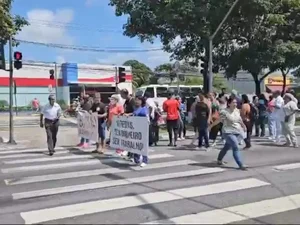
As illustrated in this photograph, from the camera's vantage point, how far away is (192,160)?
11297mm

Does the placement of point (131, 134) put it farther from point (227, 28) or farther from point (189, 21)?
point (227, 28)

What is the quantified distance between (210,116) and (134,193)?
6069 mm

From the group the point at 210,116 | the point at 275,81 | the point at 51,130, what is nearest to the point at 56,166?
the point at 51,130

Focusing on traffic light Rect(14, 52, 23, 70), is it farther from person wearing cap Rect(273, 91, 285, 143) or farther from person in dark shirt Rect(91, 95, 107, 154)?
person wearing cap Rect(273, 91, 285, 143)

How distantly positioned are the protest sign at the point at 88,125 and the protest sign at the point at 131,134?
4.29 feet

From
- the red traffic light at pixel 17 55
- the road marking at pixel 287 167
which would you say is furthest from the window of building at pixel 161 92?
the road marking at pixel 287 167

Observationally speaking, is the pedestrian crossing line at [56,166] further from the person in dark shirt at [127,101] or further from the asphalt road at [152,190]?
the person in dark shirt at [127,101]

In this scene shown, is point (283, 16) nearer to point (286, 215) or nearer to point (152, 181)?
point (152, 181)

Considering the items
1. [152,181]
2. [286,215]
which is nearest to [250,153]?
[152,181]

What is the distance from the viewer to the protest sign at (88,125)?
13031mm

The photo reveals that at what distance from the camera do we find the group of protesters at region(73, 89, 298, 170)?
405 inches

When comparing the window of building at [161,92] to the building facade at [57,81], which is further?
the building facade at [57,81]

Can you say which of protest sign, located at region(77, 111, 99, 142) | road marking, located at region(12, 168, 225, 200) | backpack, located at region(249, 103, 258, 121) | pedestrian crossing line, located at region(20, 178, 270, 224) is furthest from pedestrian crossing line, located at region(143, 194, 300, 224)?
backpack, located at region(249, 103, 258, 121)

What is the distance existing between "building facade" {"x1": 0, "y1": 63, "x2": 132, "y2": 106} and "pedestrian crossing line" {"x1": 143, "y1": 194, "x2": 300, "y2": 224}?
46.7m
